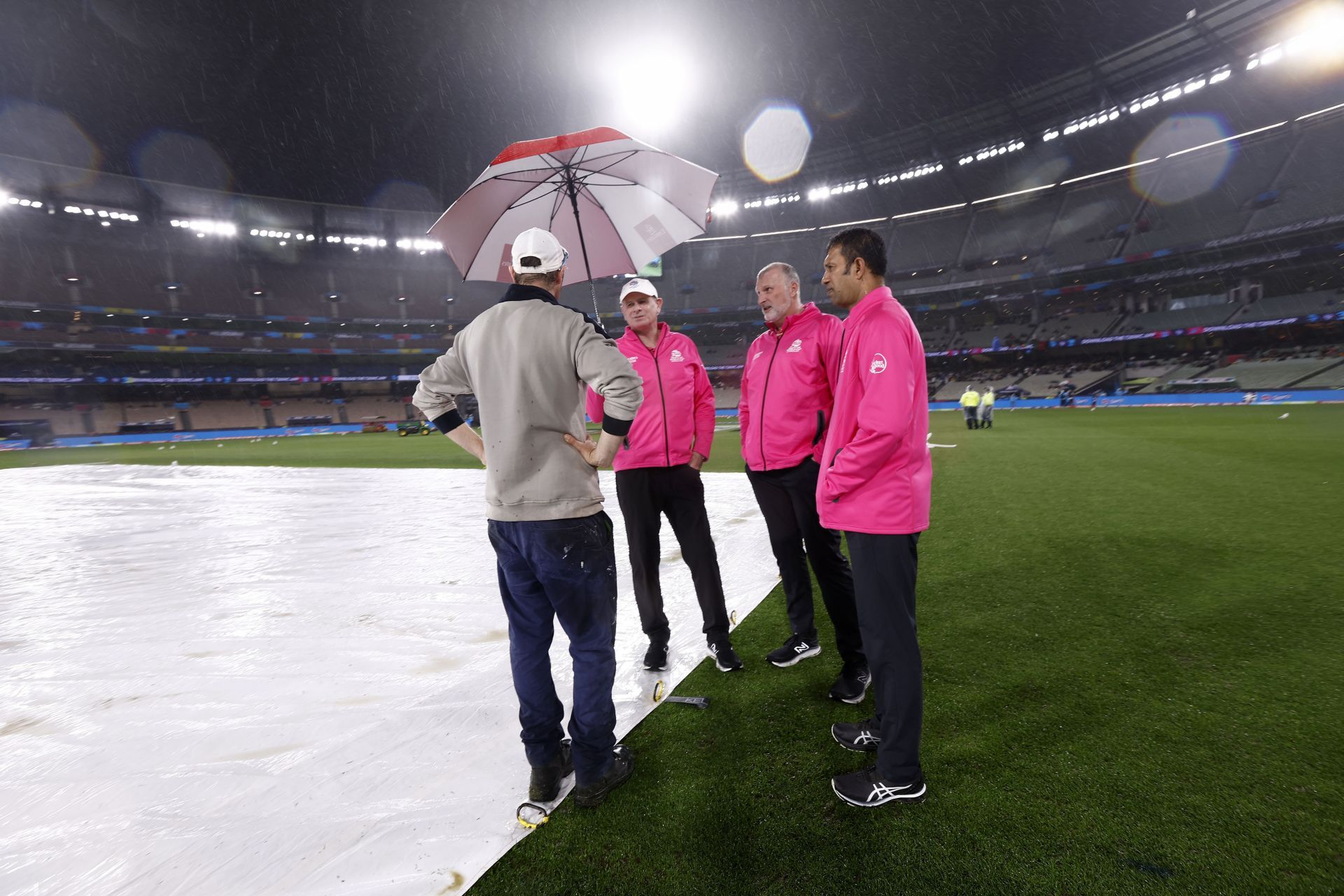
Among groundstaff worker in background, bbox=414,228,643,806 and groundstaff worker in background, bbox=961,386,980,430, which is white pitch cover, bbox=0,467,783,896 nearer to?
groundstaff worker in background, bbox=414,228,643,806

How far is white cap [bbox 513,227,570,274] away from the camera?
2.00 m

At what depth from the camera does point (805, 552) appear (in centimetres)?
312

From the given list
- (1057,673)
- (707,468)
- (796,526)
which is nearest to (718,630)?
(796,526)

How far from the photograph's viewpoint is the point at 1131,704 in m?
2.36

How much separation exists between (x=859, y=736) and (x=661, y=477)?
1560mm

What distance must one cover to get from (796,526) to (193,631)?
388 centimetres

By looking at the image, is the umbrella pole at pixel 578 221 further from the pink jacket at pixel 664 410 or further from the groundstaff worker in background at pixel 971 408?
the groundstaff worker in background at pixel 971 408

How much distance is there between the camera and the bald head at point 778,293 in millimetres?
2873

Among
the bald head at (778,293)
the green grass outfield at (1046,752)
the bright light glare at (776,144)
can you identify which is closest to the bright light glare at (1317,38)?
the bright light glare at (776,144)

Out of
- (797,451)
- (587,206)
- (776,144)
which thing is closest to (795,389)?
(797,451)

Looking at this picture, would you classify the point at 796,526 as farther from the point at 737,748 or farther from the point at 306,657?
the point at 306,657

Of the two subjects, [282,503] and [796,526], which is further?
[282,503]

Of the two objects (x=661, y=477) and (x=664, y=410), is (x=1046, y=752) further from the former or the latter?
(x=664, y=410)

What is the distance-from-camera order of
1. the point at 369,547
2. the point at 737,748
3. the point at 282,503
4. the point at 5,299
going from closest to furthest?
1. the point at 737,748
2. the point at 369,547
3. the point at 282,503
4. the point at 5,299
